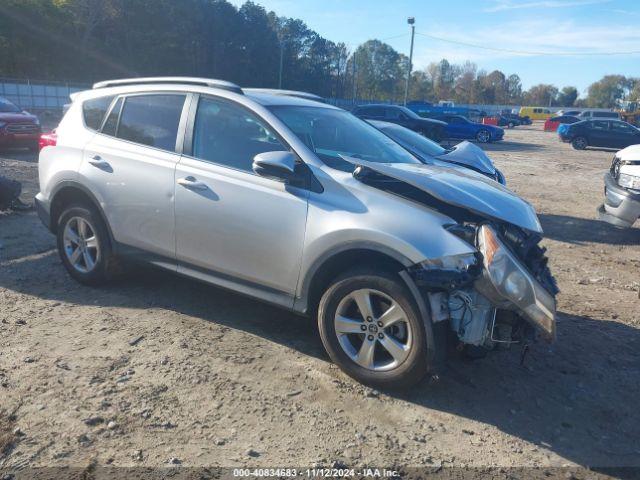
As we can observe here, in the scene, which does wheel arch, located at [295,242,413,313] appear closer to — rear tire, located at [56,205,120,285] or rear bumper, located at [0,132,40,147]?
rear tire, located at [56,205,120,285]

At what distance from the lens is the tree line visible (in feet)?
160

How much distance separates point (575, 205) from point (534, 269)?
323 inches

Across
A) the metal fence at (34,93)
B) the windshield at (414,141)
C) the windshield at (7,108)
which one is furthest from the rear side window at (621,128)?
the metal fence at (34,93)

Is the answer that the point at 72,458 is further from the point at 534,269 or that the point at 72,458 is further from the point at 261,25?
the point at 261,25

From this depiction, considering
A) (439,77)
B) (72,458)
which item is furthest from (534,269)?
(439,77)

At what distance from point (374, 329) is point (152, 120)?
2648 millimetres

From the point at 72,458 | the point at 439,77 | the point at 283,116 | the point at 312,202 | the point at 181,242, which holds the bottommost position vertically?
the point at 72,458

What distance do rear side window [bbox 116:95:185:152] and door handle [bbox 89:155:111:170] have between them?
261mm

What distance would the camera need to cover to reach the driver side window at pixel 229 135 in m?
4.16

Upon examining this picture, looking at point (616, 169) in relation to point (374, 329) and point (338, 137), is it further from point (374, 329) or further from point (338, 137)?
point (374, 329)

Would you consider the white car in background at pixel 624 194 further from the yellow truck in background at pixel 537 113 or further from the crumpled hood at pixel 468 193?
the yellow truck in background at pixel 537 113

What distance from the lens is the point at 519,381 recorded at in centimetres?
390

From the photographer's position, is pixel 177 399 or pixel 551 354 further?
pixel 551 354

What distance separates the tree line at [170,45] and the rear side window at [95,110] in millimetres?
48959
